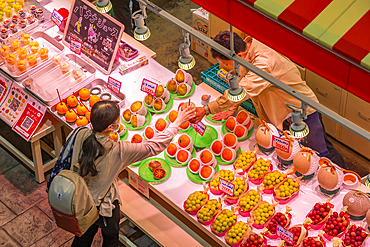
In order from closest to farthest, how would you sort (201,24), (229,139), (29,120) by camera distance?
(229,139), (29,120), (201,24)

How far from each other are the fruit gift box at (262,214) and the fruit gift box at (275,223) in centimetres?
4

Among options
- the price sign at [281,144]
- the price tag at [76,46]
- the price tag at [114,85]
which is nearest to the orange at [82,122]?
the price tag at [114,85]

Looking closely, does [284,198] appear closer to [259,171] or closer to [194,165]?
[259,171]

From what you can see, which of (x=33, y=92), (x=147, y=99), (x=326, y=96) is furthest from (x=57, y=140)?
(x=326, y=96)

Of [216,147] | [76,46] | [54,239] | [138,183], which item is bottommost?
[54,239]

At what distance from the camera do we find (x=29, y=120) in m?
5.59

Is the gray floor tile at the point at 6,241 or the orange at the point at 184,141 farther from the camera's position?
the gray floor tile at the point at 6,241

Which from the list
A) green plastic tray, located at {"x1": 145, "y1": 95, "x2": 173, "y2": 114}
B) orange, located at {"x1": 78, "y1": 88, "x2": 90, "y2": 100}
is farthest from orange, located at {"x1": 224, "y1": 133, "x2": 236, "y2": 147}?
orange, located at {"x1": 78, "y1": 88, "x2": 90, "y2": 100}

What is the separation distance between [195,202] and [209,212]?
174 millimetres

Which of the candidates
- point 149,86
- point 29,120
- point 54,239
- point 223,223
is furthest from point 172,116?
point 54,239

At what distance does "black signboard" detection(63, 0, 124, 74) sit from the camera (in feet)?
18.3

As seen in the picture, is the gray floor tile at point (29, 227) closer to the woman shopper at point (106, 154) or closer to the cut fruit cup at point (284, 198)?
the woman shopper at point (106, 154)

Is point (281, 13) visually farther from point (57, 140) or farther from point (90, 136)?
point (57, 140)

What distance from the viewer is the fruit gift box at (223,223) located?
13.6 feet
